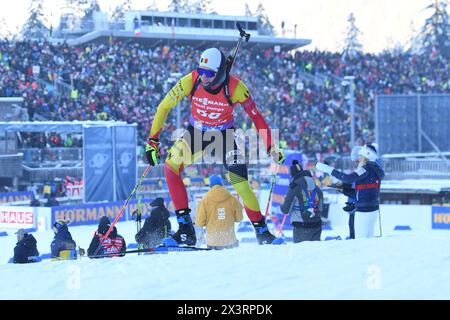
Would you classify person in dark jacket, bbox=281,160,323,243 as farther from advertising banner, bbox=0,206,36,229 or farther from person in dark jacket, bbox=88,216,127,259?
advertising banner, bbox=0,206,36,229

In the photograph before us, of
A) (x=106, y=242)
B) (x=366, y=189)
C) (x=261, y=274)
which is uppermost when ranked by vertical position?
(x=366, y=189)

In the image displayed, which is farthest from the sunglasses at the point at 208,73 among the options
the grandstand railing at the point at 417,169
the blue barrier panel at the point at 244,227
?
the grandstand railing at the point at 417,169

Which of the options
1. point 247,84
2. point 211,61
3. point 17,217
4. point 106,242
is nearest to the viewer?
point 211,61

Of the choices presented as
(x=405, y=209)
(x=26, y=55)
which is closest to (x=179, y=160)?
(x=405, y=209)

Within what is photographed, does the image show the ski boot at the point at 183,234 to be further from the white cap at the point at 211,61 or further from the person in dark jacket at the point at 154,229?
the person in dark jacket at the point at 154,229

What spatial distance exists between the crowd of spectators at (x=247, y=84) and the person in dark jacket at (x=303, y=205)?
66.9 feet

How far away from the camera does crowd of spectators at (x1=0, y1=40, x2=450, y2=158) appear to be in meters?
34.3

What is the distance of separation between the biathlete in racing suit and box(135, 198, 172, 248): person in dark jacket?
12.6 ft

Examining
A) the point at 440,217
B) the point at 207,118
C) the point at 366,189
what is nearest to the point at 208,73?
the point at 207,118

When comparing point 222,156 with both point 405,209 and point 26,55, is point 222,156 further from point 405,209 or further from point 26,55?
point 26,55

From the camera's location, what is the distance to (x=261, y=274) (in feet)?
20.0

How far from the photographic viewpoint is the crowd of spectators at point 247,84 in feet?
113

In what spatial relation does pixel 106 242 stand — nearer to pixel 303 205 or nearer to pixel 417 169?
pixel 303 205

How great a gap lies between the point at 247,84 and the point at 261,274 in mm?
37228
